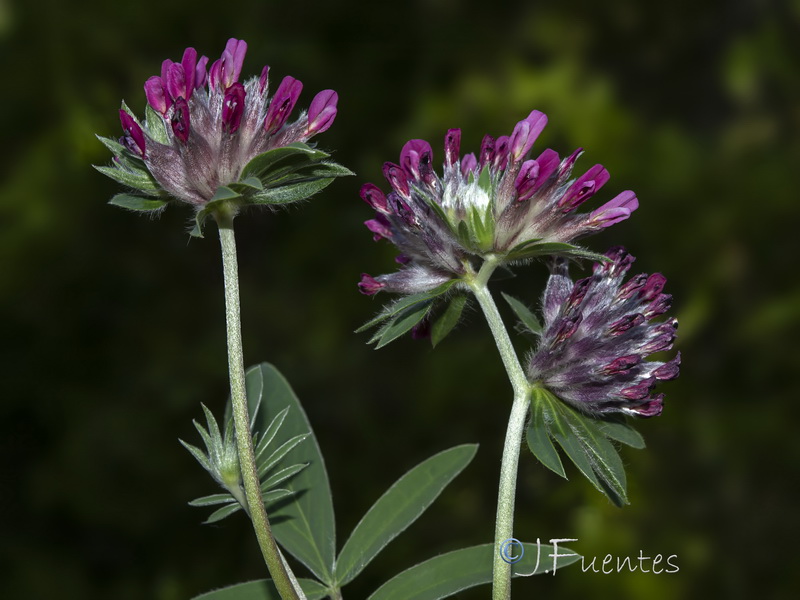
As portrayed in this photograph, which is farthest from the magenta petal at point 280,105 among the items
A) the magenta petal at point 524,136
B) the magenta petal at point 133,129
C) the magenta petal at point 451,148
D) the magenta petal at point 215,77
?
the magenta petal at point 524,136

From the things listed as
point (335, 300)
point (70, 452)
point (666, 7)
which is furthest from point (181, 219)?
point (666, 7)

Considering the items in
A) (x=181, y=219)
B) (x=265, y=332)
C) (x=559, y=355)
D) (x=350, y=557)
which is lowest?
(x=350, y=557)

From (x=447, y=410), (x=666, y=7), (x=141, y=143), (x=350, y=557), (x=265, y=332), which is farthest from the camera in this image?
(x=666, y=7)

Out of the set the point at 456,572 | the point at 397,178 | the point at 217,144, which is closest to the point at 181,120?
the point at 217,144

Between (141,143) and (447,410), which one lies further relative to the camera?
(447,410)

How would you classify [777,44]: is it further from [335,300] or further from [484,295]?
[484,295]

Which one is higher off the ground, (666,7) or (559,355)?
(666,7)

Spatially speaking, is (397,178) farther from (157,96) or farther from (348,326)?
(348,326)

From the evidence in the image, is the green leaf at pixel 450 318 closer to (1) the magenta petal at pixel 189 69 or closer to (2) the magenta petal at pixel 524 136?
(2) the magenta petal at pixel 524 136
